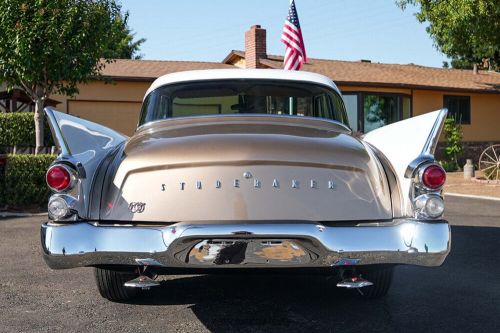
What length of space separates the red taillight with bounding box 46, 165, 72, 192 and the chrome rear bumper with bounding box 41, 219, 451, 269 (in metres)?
0.26

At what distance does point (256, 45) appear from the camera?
23.9m

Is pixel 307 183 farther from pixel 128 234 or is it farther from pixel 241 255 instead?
pixel 128 234

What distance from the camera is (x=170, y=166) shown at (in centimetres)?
362

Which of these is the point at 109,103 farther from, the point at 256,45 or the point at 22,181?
the point at 22,181

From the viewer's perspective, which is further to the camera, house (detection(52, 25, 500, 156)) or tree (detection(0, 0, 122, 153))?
house (detection(52, 25, 500, 156))

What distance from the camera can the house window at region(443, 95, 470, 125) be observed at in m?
24.7

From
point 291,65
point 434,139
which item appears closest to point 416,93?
point 291,65

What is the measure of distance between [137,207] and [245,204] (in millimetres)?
658

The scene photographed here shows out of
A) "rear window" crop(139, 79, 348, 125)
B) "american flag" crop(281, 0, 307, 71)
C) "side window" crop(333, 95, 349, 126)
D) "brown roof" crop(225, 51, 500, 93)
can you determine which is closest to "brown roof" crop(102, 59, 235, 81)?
"brown roof" crop(225, 51, 500, 93)

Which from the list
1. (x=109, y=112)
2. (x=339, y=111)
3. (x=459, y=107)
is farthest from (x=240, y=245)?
(x=459, y=107)

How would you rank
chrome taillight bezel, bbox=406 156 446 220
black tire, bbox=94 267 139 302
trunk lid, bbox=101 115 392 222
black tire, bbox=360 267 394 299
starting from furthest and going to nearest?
black tire, bbox=360 267 394 299
black tire, bbox=94 267 139 302
chrome taillight bezel, bbox=406 156 446 220
trunk lid, bbox=101 115 392 222

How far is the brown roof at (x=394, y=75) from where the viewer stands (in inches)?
890

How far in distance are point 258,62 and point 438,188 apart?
807 inches

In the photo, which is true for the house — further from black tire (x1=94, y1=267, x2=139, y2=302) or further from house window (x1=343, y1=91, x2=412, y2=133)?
black tire (x1=94, y1=267, x2=139, y2=302)
